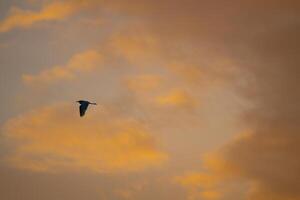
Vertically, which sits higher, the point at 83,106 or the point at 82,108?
the point at 83,106

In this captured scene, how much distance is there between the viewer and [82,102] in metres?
44.9

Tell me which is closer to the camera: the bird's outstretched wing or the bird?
the bird's outstretched wing

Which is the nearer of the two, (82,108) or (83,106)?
(82,108)

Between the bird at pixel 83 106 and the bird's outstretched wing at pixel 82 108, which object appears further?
the bird at pixel 83 106
